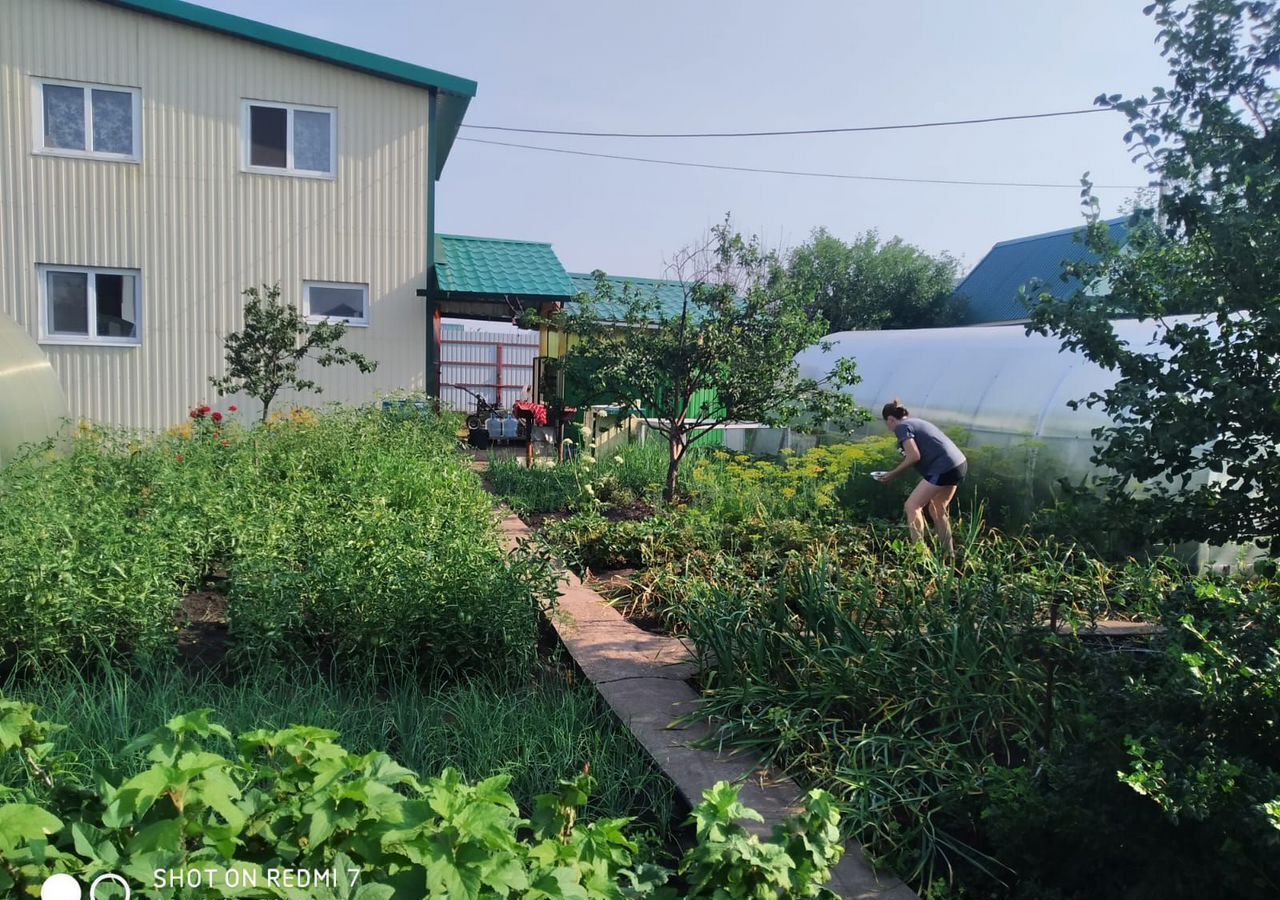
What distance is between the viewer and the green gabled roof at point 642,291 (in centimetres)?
967

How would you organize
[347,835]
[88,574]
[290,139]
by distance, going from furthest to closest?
[290,139] → [88,574] → [347,835]

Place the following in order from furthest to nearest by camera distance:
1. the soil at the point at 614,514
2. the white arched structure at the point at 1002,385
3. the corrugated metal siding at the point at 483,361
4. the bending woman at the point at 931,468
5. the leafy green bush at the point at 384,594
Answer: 1. the corrugated metal siding at the point at 483,361
2. the soil at the point at 614,514
3. the white arched structure at the point at 1002,385
4. the bending woman at the point at 931,468
5. the leafy green bush at the point at 384,594

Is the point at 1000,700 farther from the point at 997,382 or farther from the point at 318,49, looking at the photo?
the point at 318,49

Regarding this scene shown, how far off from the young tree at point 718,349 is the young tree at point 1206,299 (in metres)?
5.10

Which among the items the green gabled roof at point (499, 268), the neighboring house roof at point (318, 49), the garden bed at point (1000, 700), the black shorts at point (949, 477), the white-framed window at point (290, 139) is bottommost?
the garden bed at point (1000, 700)

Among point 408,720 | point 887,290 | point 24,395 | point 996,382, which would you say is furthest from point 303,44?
point 887,290

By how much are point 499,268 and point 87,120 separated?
6.21 m

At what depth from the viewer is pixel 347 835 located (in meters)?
2.02

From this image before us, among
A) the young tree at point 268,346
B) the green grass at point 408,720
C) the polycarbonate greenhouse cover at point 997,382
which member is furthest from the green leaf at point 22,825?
the young tree at point 268,346

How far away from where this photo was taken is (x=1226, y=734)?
2596 millimetres

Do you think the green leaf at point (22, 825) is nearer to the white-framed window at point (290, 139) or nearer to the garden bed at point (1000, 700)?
the garden bed at point (1000, 700)

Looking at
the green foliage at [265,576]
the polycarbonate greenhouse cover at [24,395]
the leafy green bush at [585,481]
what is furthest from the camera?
the leafy green bush at [585,481]

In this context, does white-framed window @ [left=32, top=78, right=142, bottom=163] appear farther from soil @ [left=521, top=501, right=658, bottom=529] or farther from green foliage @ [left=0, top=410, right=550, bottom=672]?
soil @ [left=521, top=501, right=658, bottom=529]

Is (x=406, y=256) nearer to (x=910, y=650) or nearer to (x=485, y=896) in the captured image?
(x=910, y=650)
